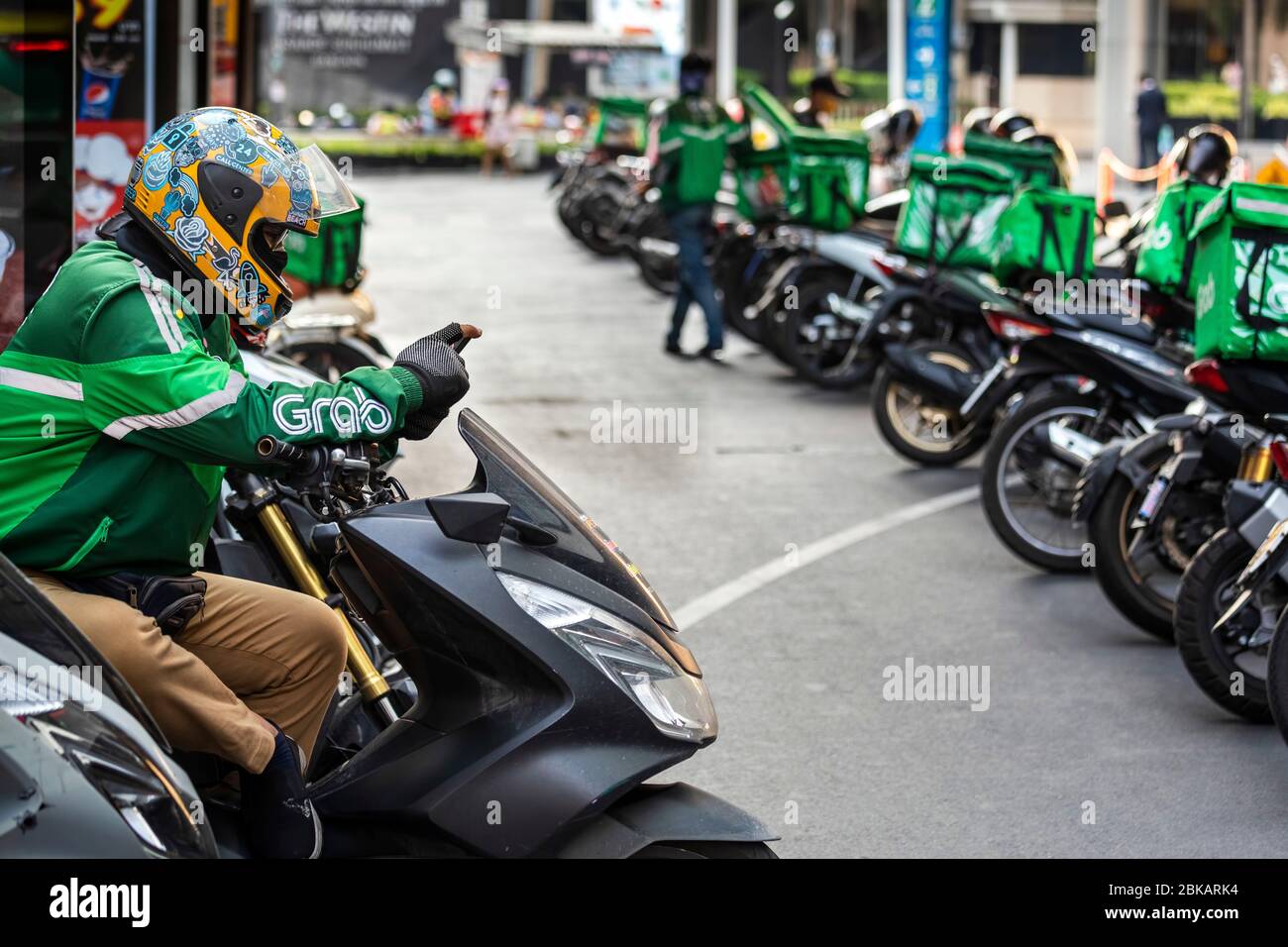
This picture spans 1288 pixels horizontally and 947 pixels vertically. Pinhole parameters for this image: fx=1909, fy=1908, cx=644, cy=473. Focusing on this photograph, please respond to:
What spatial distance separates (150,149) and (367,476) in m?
0.73

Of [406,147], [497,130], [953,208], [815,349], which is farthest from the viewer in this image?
[406,147]

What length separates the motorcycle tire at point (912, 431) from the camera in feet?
32.1

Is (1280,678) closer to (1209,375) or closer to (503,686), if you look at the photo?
(1209,375)

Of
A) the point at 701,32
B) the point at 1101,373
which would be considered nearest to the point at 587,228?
the point at 1101,373

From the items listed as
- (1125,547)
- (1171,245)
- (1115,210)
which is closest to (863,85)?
(1115,210)

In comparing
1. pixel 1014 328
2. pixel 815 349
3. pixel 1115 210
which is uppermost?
pixel 1115 210

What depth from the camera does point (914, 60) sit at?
2223 cm

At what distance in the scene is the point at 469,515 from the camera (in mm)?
3205

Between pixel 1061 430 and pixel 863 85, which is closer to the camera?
pixel 1061 430

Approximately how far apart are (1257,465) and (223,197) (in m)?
3.89

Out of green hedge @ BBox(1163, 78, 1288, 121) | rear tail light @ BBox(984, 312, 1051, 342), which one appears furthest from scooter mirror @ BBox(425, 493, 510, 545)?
green hedge @ BBox(1163, 78, 1288, 121)

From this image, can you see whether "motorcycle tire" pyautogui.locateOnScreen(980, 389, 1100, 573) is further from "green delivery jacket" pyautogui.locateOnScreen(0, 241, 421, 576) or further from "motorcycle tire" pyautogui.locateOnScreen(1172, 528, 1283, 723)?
"green delivery jacket" pyautogui.locateOnScreen(0, 241, 421, 576)

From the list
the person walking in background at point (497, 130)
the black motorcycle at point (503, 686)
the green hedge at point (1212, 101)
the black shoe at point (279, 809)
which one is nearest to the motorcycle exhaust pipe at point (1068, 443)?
the black motorcycle at point (503, 686)
